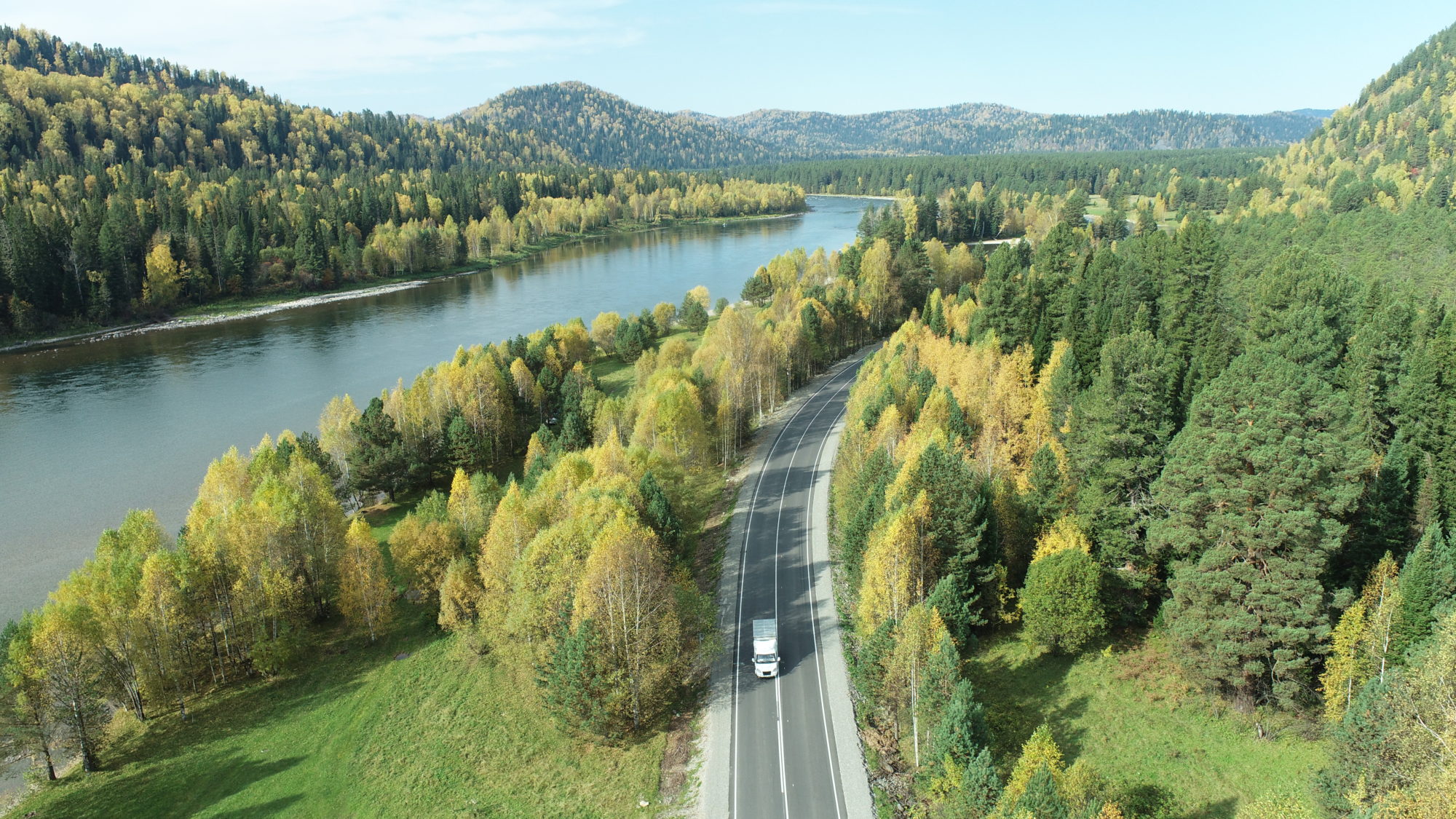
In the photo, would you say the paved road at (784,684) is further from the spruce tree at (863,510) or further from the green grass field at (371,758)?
the green grass field at (371,758)

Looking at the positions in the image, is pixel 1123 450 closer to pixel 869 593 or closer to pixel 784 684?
pixel 869 593

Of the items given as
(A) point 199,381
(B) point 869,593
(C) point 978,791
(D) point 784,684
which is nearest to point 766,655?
(D) point 784,684

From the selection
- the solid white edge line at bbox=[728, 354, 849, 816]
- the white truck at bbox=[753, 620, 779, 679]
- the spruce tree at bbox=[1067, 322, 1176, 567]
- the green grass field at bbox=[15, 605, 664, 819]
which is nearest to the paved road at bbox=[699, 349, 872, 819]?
the solid white edge line at bbox=[728, 354, 849, 816]

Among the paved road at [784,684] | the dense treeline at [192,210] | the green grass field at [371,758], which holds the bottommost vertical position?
the green grass field at [371,758]

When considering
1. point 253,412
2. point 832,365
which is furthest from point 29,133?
point 832,365

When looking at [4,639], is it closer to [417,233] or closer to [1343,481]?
[1343,481]

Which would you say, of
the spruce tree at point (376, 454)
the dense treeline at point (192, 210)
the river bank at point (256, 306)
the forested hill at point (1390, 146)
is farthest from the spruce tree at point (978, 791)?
the dense treeline at point (192, 210)

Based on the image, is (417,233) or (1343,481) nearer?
(1343,481)
